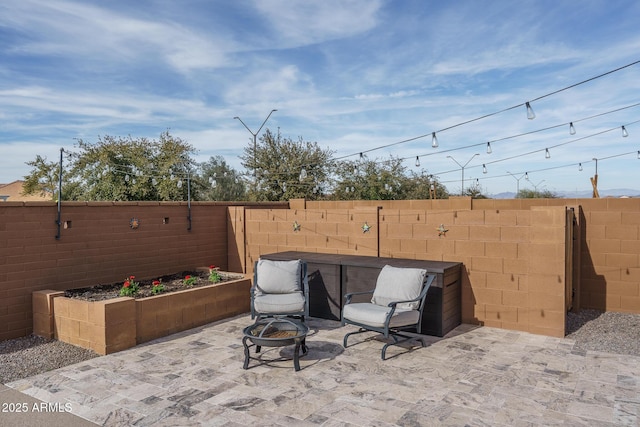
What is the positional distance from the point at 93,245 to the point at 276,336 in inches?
154

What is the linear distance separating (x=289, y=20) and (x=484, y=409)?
355 inches

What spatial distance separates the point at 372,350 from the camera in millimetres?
5402

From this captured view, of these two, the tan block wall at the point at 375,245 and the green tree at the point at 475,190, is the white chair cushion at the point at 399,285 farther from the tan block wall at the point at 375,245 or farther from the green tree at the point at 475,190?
A: the green tree at the point at 475,190

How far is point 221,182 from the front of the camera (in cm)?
3284

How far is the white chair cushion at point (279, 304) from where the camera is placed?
587 cm

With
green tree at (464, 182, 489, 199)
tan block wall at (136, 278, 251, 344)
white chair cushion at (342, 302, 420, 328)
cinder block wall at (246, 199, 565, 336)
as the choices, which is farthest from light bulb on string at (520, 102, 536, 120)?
green tree at (464, 182, 489, 199)

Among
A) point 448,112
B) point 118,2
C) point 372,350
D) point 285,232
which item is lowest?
point 372,350

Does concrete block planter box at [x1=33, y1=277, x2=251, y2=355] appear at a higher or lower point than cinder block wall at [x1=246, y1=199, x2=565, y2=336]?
lower

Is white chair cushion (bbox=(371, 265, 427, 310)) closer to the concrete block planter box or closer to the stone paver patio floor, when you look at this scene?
the stone paver patio floor

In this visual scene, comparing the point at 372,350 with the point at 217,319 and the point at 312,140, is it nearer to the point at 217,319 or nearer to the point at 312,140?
the point at 217,319

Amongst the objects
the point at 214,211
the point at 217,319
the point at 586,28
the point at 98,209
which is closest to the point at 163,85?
the point at 214,211

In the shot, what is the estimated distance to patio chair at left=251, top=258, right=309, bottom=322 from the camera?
6.05 meters

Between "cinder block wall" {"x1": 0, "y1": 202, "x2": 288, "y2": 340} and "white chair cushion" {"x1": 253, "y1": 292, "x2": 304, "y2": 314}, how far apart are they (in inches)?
110

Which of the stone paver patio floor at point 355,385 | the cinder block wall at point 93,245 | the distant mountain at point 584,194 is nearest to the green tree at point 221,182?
the cinder block wall at point 93,245
